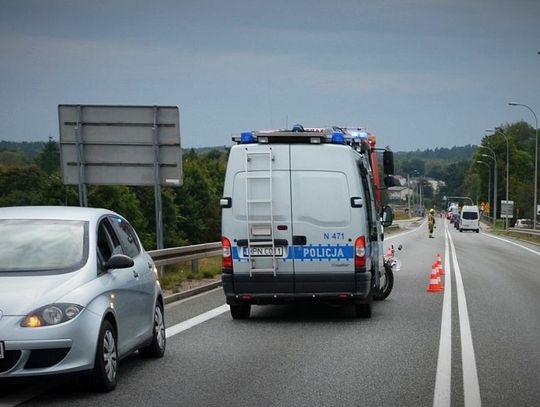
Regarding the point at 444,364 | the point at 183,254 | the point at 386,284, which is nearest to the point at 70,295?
the point at 444,364

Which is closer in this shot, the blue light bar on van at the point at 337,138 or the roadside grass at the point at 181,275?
the blue light bar on van at the point at 337,138

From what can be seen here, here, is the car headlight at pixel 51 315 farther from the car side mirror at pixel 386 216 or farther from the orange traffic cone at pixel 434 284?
the orange traffic cone at pixel 434 284

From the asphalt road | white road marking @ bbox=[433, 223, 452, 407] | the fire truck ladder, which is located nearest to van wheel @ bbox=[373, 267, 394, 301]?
the asphalt road

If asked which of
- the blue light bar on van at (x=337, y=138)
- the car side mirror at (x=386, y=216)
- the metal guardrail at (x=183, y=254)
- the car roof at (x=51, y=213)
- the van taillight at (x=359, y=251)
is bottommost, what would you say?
the metal guardrail at (x=183, y=254)

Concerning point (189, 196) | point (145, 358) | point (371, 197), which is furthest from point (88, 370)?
point (189, 196)

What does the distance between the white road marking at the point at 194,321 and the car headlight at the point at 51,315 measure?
4.59 meters

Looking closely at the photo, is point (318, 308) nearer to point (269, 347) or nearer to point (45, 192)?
point (269, 347)

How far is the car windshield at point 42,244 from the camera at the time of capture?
8.54m

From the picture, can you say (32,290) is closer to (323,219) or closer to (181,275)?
(323,219)

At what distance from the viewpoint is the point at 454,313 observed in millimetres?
15672

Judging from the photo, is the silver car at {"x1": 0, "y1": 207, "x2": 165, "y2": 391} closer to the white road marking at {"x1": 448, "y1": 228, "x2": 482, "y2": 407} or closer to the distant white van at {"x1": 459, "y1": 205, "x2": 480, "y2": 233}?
the white road marking at {"x1": 448, "y1": 228, "x2": 482, "y2": 407}

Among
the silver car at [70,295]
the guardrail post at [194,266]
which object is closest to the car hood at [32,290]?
the silver car at [70,295]

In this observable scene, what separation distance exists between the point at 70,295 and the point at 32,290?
0.29 metres

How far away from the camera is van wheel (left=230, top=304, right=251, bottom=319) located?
14.5 metres
